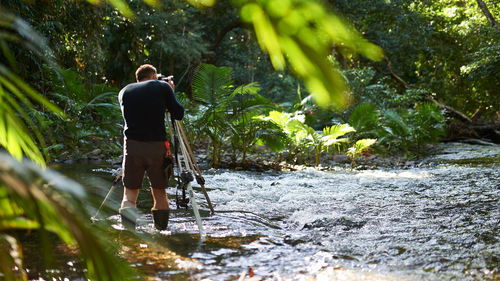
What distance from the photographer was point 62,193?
0.90ft

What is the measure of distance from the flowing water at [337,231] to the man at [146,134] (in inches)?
15.6

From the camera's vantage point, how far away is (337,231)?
3500 millimetres

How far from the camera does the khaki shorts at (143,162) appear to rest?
3570 mm

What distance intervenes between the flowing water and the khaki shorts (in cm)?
43

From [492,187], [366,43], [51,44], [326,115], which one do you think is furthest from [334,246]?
[326,115]

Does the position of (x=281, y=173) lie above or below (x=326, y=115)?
below

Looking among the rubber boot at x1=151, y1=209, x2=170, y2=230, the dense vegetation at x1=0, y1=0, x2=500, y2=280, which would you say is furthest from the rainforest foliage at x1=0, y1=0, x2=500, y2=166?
the rubber boot at x1=151, y1=209, x2=170, y2=230

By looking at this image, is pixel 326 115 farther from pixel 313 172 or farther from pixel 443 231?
pixel 443 231

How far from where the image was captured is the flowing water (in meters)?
2.45

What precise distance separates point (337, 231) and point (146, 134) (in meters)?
1.97

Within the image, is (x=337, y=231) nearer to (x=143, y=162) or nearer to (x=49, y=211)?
(x=143, y=162)

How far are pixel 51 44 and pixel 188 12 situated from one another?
28.0 feet

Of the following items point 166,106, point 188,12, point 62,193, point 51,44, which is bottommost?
point 62,193

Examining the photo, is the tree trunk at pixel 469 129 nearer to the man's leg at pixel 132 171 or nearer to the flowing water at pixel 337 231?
the flowing water at pixel 337 231
